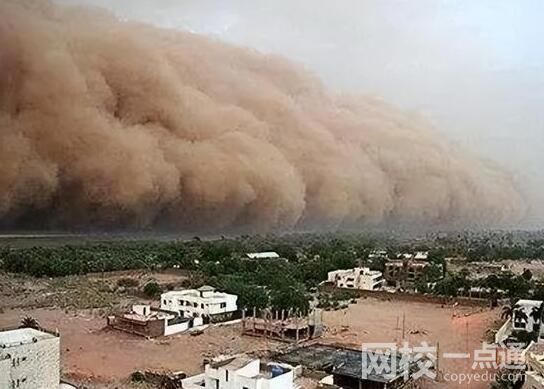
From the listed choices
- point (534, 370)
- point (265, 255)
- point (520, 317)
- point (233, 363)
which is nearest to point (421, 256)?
point (265, 255)

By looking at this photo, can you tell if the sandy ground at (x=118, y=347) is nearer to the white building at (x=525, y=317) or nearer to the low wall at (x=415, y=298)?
the white building at (x=525, y=317)

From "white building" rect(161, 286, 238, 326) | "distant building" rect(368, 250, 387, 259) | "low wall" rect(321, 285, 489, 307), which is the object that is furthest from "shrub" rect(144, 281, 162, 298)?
"distant building" rect(368, 250, 387, 259)

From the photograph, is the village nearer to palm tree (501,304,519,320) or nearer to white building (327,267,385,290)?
palm tree (501,304,519,320)

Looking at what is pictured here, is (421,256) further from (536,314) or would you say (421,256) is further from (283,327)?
(283,327)

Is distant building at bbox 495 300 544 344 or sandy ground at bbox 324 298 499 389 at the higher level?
distant building at bbox 495 300 544 344

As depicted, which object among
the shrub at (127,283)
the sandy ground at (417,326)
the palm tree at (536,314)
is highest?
the palm tree at (536,314)

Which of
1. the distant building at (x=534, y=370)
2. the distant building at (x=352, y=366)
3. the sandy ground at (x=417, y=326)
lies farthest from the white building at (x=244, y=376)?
the sandy ground at (x=417, y=326)

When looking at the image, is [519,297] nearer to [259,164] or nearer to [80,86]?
[259,164]
